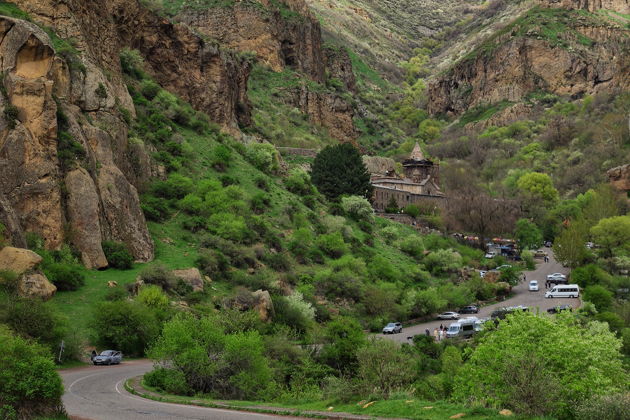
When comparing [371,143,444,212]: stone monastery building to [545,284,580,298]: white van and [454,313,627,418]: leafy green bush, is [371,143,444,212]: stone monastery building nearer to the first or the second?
[545,284,580,298]: white van

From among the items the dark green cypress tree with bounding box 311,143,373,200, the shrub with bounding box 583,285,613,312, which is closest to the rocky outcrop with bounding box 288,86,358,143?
the dark green cypress tree with bounding box 311,143,373,200

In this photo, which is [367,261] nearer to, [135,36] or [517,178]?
[135,36]

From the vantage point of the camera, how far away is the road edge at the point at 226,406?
1777 cm

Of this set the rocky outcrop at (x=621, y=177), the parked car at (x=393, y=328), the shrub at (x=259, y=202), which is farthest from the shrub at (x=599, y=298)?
the rocky outcrop at (x=621, y=177)

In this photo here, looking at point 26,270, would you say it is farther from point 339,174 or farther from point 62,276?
point 339,174

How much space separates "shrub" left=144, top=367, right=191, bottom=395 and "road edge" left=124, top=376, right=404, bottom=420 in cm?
44

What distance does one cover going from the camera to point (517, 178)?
125 m

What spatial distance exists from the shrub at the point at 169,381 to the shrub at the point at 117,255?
1471 centimetres

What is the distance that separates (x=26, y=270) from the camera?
103 feet

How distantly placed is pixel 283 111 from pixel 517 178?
45.7 m

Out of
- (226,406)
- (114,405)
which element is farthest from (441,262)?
(114,405)

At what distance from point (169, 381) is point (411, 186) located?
84.4 m

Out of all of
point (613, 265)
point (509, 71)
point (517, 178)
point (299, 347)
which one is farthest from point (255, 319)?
point (509, 71)

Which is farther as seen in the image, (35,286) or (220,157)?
(220,157)
